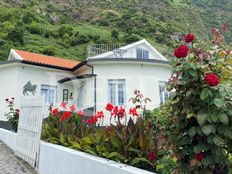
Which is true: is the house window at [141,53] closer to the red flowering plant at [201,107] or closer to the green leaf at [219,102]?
the red flowering plant at [201,107]

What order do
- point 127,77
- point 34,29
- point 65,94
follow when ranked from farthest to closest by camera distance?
point 34,29, point 65,94, point 127,77

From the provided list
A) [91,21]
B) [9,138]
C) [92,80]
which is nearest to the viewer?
[9,138]

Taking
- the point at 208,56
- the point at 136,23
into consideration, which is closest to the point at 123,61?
the point at 208,56

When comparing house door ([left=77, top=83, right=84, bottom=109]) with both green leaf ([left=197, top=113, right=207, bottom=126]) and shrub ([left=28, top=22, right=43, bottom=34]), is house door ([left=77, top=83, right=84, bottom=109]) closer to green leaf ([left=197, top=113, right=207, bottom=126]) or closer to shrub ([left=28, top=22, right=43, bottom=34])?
green leaf ([left=197, top=113, right=207, bottom=126])

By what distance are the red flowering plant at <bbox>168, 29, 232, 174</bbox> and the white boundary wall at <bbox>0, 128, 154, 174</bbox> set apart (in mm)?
1009

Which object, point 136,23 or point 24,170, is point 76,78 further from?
point 136,23

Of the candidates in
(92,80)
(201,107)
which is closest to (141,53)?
(92,80)

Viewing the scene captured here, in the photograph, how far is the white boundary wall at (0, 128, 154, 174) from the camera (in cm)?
409

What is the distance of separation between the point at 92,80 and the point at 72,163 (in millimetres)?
13247

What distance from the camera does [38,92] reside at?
64.7 ft

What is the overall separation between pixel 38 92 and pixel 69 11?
4994 cm

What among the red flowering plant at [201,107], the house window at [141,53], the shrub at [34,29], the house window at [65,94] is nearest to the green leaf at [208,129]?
the red flowering plant at [201,107]

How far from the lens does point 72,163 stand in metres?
5.44

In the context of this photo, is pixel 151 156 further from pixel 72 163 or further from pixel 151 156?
pixel 72 163
